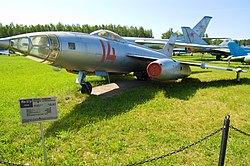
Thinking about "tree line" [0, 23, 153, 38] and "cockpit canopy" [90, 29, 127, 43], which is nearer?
"cockpit canopy" [90, 29, 127, 43]

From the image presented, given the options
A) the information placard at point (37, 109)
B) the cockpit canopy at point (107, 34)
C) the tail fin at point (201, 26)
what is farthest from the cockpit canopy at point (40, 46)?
the tail fin at point (201, 26)

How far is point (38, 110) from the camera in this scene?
10.4 ft

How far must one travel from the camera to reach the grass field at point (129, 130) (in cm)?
355

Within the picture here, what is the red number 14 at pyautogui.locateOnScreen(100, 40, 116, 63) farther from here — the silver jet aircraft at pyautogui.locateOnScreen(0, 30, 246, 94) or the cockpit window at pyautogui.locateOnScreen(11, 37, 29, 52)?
the cockpit window at pyautogui.locateOnScreen(11, 37, 29, 52)

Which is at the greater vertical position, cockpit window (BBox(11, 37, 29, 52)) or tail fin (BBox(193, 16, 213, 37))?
tail fin (BBox(193, 16, 213, 37))

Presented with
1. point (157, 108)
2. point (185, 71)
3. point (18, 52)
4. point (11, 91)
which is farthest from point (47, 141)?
point (185, 71)

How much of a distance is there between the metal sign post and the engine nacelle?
5152 mm

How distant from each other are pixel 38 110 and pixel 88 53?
147 inches

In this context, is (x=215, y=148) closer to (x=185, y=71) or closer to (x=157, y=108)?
(x=157, y=108)

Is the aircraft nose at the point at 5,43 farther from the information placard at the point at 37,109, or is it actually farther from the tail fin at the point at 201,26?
the tail fin at the point at 201,26

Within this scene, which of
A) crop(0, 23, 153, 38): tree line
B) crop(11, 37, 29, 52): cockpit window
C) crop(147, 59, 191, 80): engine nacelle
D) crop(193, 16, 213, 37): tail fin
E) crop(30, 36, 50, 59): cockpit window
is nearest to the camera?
crop(11, 37, 29, 52): cockpit window

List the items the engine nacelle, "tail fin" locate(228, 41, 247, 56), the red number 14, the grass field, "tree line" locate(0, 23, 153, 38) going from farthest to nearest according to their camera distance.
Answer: "tree line" locate(0, 23, 153, 38)
"tail fin" locate(228, 41, 247, 56)
the engine nacelle
the red number 14
the grass field

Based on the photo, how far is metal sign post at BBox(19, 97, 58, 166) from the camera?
3.08 metres

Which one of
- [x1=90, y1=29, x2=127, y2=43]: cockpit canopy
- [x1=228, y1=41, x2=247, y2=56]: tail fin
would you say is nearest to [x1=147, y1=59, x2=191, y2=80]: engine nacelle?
[x1=90, y1=29, x2=127, y2=43]: cockpit canopy
